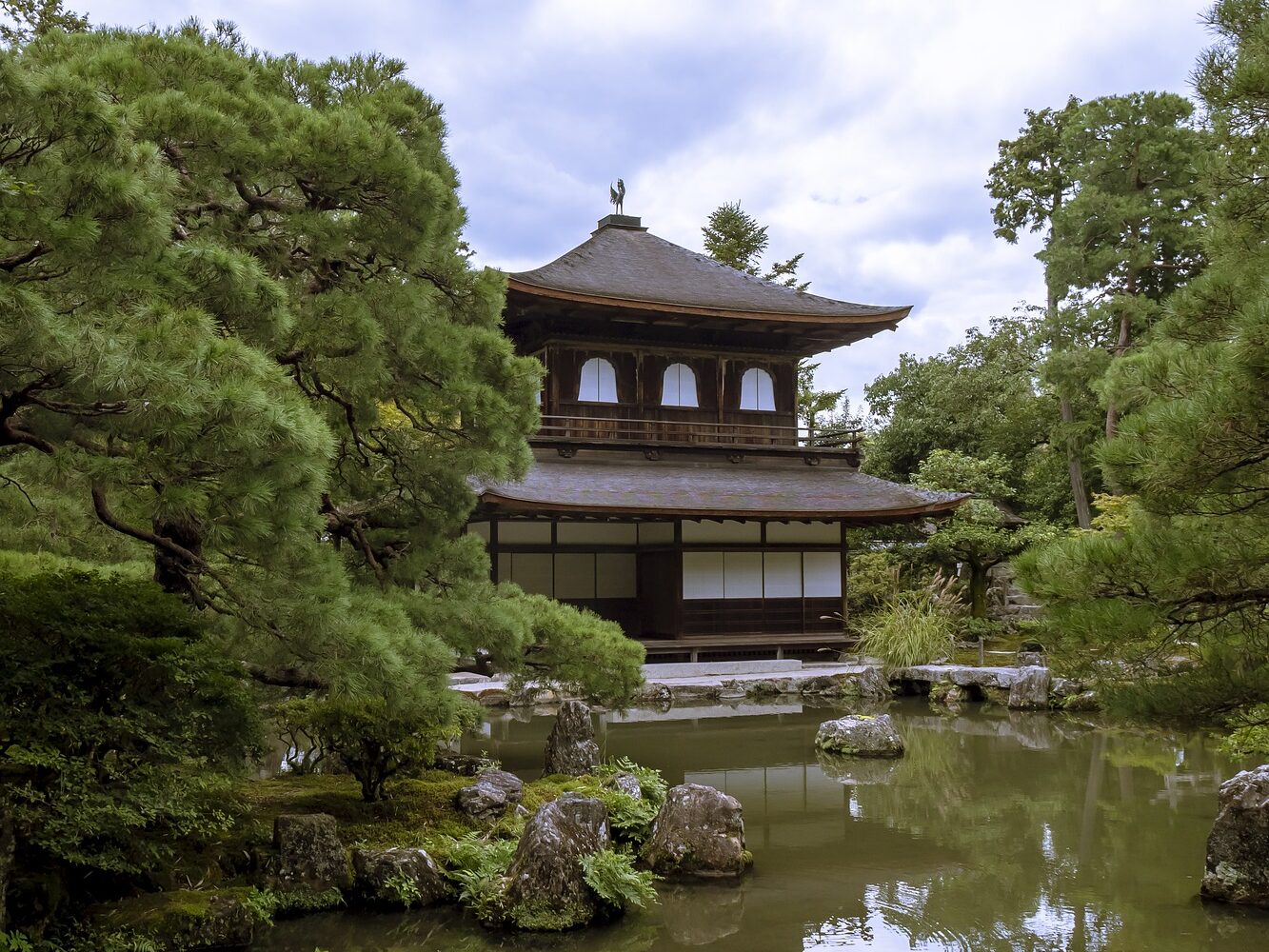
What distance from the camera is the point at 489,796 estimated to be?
7.03 m

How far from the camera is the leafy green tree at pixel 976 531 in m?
19.3

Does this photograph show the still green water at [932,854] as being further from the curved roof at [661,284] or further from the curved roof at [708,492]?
the curved roof at [661,284]

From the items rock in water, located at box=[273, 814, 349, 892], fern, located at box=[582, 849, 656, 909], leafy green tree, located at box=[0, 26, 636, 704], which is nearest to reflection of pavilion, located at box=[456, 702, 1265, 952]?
fern, located at box=[582, 849, 656, 909]

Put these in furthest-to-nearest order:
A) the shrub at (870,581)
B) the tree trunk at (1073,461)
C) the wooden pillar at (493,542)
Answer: the tree trunk at (1073,461), the shrub at (870,581), the wooden pillar at (493,542)

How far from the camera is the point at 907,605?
17.0 metres

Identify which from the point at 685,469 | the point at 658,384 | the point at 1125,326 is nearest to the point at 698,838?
the point at 685,469

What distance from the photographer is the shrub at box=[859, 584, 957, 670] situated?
Answer: 16.2 meters

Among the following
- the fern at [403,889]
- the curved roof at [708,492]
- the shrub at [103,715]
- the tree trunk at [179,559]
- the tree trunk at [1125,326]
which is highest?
the tree trunk at [1125,326]

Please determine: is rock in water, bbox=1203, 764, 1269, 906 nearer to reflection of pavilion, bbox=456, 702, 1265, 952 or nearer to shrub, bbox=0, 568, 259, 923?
reflection of pavilion, bbox=456, 702, 1265, 952

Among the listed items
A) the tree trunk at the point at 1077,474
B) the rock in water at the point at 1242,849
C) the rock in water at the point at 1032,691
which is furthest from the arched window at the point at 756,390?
the rock in water at the point at 1242,849

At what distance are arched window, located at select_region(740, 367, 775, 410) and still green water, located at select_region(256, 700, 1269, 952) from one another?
8189 mm

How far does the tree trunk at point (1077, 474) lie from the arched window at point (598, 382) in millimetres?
9950

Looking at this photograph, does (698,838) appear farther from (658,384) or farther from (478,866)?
(658,384)

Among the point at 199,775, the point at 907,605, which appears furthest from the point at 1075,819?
the point at 907,605
